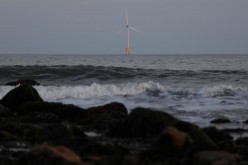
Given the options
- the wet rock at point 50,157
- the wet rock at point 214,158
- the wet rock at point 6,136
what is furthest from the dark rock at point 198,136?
the wet rock at point 6,136

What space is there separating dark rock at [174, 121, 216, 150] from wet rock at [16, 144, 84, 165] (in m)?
2.06

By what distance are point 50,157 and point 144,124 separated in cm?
343

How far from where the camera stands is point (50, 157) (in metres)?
6.33

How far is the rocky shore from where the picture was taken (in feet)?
21.8

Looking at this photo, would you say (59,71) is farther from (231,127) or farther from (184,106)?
(231,127)

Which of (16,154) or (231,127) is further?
(231,127)

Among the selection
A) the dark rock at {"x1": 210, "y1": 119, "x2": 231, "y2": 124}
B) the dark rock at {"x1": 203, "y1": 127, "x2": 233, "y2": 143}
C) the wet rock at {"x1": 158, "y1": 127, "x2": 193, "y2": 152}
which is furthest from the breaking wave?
the wet rock at {"x1": 158, "y1": 127, "x2": 193, "y2": 152}

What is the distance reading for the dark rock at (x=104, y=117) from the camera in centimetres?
1069

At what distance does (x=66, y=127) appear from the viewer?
9.17 metres

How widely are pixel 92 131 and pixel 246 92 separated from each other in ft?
45.7

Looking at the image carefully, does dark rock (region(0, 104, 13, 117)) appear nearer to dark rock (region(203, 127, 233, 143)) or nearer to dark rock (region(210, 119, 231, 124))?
dark rock (region(210, 119, 231, 124))

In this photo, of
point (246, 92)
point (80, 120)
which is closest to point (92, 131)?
point (80, 120)

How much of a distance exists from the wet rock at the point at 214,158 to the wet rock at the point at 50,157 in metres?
1.60

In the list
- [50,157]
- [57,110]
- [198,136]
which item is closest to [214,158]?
[198,136]
